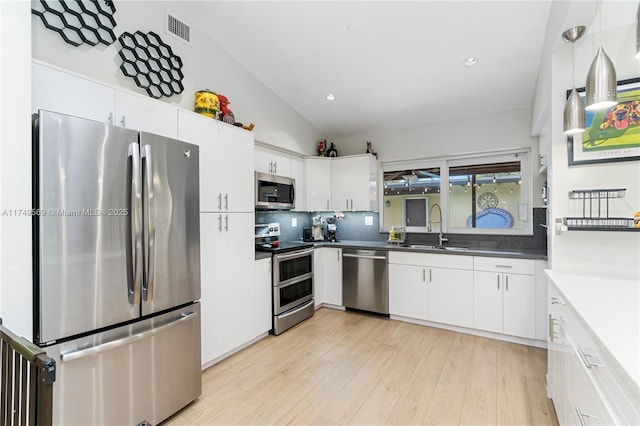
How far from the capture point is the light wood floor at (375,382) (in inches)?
77.5

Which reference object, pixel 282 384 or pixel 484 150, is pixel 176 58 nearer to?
pixel 282 384

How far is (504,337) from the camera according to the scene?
312 cm

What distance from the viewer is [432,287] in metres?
3.46

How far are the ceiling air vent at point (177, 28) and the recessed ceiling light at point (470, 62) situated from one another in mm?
2600

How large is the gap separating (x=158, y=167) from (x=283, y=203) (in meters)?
1.88

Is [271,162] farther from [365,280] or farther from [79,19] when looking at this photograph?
[79,19]

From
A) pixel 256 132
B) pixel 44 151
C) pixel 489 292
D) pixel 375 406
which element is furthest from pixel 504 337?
pixel 44 151

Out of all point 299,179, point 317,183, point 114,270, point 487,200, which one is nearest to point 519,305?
point 487,200

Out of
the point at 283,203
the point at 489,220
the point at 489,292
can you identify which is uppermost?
the point at 283,203

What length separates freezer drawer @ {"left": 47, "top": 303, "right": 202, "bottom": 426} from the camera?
1.47m

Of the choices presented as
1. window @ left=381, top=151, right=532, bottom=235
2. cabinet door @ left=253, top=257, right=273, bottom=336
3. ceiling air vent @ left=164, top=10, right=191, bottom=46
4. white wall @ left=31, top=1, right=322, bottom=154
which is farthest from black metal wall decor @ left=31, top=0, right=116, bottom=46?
window @ left=381, top=151, right=532, bottom=235

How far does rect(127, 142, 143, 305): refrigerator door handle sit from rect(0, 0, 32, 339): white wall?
42 cm

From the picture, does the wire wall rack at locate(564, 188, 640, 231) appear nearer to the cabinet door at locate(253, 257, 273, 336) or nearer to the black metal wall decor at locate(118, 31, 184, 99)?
the cabinet door at locate(253, 257, 273, 336)

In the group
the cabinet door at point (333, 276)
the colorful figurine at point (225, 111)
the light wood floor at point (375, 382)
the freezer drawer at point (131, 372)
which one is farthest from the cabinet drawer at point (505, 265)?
the colorful figurine at point (225, 111)
